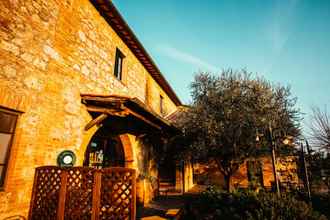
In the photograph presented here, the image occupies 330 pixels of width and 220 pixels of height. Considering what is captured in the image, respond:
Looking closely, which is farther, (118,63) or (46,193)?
(118,63)

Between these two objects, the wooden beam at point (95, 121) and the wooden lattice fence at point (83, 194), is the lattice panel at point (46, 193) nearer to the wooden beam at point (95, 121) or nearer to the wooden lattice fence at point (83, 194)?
the wooden lattice fence at point (83, 194)

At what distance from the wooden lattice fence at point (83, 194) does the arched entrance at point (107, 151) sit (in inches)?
131

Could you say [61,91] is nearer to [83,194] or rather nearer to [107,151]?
[83,194]

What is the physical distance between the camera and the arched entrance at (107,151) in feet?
24.2

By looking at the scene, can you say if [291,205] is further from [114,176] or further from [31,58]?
[31,58]

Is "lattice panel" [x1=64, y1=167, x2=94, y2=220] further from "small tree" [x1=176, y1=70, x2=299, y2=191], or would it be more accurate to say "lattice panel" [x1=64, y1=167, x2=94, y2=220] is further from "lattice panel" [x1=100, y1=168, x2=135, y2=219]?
"small tree" [x1=176, y1=70, x2=299, y2=191]

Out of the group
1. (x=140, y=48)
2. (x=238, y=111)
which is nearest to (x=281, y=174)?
(x=238, y=111)

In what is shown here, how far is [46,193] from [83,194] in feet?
2.40

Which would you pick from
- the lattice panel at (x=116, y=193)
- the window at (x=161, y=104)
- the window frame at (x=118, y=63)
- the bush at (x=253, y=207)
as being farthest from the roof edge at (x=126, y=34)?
the bush at (x=253, y=207)

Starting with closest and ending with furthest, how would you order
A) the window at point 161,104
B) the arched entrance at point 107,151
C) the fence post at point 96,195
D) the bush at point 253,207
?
the fence post at point 96,195 → the bush at point 253,207 → the arched entrance at point 107,151 → the window at point 161,104

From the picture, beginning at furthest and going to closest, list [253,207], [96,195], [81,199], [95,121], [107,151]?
[107,151] → [95,121] → [253,207] → [81,199] → [96,195]

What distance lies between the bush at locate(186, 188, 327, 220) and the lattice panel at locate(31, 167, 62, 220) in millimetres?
3711

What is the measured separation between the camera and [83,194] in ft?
12.4

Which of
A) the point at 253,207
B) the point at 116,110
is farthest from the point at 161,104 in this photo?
the point at 253,207
